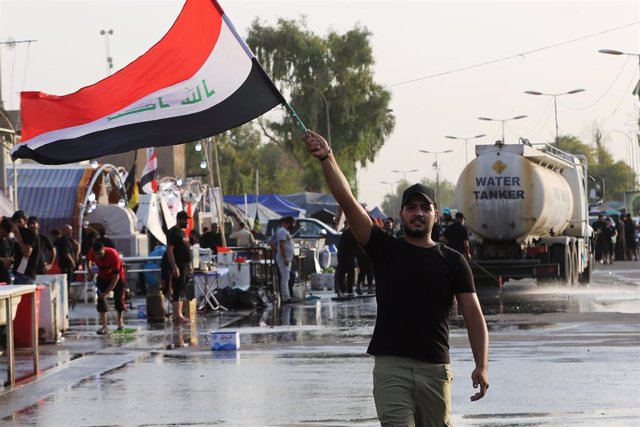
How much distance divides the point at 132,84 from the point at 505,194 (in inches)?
765

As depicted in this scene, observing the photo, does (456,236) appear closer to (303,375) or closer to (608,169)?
(303,375)

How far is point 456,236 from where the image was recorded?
28.4m

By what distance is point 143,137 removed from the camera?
11.4 meters

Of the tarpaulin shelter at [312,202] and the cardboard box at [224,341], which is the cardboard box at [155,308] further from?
the tarpaulin shelter at [312,202]

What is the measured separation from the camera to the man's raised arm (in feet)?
23.2

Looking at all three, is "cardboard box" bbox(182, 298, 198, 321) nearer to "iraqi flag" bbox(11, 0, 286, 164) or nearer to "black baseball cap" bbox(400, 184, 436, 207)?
"iraqi flag" bbox(11, 0, 286, 164)

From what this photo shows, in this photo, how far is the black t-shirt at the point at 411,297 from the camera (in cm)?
710

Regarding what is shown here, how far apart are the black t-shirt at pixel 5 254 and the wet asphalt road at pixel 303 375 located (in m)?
1.13

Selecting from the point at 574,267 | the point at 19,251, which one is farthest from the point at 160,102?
the point at 574,267

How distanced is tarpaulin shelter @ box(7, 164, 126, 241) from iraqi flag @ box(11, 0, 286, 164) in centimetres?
2284

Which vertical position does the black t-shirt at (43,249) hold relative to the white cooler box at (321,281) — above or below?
above

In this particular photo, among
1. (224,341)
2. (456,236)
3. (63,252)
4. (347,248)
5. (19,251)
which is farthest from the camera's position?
(347,248)

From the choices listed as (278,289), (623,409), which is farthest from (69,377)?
(278,289)

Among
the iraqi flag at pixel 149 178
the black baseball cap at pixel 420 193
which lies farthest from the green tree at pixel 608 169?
the black baseball cap at pixel 420 193
